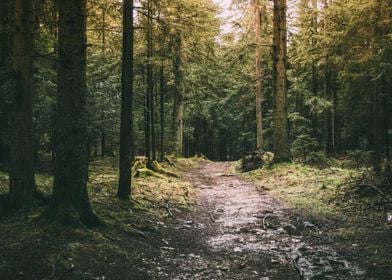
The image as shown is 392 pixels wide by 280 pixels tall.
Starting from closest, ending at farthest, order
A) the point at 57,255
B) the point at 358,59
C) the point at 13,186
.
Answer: the point at 57,255 → the point at 13,186 → the point at 358,59

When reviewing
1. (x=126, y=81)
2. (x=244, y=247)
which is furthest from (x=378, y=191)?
(x=126, y=81)

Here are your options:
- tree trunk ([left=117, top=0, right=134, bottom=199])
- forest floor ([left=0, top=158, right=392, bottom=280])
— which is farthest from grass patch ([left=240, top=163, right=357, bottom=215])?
tree trunk ([left=117, top=0, right=134, bottom=199])

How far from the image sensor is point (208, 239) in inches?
348

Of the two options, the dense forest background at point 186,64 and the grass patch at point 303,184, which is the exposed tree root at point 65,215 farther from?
the grass patch at point 303,184

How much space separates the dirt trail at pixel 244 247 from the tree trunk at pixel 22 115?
3.08m

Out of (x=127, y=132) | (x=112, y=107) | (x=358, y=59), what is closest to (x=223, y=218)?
(x=127, y=132)

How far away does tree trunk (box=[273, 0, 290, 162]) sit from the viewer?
732 inches

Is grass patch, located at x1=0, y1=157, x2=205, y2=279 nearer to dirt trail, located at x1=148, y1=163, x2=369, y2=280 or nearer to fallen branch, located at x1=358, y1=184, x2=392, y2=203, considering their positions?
dirt trail, located at x1=148, y1=163, x2=369, y2=280

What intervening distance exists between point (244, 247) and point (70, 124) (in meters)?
4.02

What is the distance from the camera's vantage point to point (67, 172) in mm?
7484

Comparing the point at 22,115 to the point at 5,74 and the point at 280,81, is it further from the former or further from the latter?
the point at 280,81

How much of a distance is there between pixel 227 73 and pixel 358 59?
2930 cm

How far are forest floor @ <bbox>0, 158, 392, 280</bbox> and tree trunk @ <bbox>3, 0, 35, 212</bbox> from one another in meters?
0.64

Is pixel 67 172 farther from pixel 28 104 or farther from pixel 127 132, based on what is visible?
pixel 127 132
